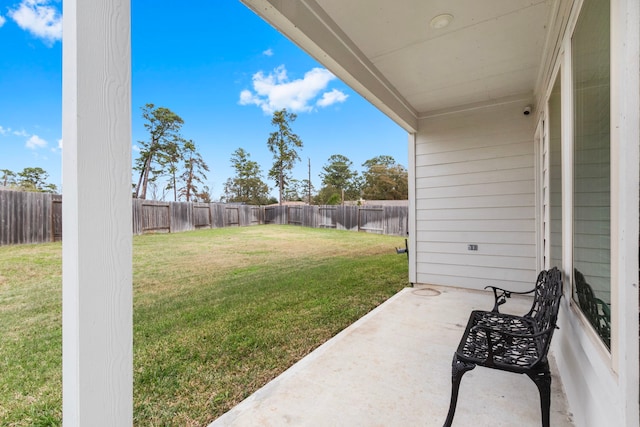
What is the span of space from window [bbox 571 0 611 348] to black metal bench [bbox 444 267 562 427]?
199 millimetres

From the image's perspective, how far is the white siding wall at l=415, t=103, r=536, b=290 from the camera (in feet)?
12.0

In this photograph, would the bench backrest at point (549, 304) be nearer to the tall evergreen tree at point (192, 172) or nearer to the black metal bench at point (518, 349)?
the black metal bench at point (518, 349)

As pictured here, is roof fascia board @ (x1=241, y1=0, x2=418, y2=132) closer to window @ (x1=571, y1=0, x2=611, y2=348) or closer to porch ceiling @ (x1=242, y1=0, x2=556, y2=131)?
porch ceiling @ (x1=242, y1=0, x2=556, y2=131)

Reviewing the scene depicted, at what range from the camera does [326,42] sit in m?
2.11

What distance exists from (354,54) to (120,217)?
2.27 metres

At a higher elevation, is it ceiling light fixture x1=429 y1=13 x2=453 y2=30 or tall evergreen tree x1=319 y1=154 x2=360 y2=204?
tall evergreen tree x1=319 y1=154 x2=360 y2=204

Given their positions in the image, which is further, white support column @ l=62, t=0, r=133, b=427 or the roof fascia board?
the roof fascia board

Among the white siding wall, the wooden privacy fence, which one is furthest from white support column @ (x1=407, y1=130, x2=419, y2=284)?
the wooden privacy fence

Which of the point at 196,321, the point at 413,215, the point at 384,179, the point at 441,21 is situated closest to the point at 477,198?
the point at 413,215

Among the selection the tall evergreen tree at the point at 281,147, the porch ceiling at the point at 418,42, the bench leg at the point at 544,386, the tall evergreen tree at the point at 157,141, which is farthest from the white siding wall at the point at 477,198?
the tall evergreen tree at the point at 281,147

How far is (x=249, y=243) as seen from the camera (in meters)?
8.95

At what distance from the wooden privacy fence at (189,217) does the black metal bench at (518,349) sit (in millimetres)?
3890

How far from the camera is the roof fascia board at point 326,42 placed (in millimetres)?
1697

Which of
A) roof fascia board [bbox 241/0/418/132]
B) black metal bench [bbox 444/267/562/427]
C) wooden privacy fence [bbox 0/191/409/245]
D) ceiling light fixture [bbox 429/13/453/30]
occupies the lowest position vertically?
black metal bench [bbox 444/267/562/427]
